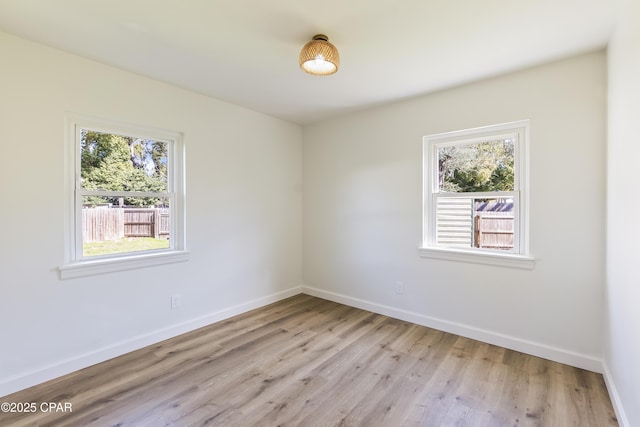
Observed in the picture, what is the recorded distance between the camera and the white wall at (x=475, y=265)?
7.48 ft

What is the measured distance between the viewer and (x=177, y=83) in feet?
9.20

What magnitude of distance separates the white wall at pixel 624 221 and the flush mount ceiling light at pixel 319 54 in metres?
1.56

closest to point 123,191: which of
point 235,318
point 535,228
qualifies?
point 235,318

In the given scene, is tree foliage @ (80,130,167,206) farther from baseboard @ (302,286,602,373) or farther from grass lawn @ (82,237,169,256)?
baseboard @ (302,286,602,373)

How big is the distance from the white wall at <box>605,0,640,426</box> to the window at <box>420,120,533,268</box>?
1.94ft

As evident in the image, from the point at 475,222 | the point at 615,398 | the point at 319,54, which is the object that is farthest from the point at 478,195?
the point at 319,54

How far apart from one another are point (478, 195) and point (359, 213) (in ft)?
4.32

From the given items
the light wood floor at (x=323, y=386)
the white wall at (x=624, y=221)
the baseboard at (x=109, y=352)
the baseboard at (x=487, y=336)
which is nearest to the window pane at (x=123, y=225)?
the baseboard at (x=109, y=352)

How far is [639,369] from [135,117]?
373 cm

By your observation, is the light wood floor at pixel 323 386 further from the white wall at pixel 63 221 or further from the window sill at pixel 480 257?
the window sill at pixel 480 257

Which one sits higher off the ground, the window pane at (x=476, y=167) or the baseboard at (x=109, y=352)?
the window pane at (x=476, y=167)

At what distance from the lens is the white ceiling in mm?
1744

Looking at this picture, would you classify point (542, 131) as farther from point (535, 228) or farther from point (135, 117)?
point (135, 117)

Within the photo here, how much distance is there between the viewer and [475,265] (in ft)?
9.23
